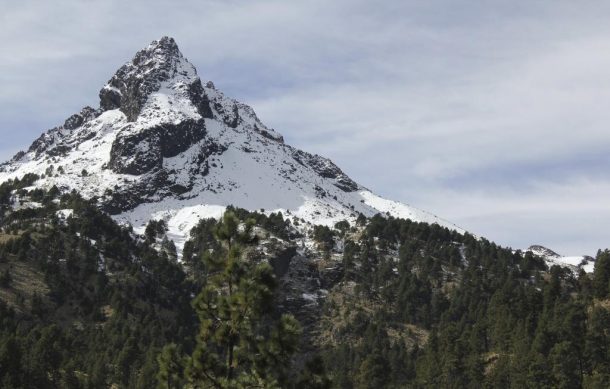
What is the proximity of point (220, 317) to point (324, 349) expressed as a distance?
159869 millimetres

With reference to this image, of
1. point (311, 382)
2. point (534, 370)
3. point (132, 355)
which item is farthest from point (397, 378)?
point (311, 382)

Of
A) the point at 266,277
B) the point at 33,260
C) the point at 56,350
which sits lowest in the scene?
the point at 56,350

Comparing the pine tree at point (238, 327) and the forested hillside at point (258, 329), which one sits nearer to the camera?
the pine tree at point (238, 327)

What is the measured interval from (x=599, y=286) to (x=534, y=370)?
4208 centimetres

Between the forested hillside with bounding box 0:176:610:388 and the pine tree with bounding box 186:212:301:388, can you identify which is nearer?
the pine tree with bounding box 186:212:301:388

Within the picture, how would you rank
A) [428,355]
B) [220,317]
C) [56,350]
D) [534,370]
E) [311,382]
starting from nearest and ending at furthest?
1. [220,317]
2. [311,382]
3. [534,370]
4. [56,350]
5. [428,355]

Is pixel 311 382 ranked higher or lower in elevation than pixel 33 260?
lower

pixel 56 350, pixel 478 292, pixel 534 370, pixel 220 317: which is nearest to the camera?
→ pixel 220 317

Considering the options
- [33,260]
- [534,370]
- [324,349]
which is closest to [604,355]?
[534,370]

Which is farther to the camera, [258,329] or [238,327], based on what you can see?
[258,329]

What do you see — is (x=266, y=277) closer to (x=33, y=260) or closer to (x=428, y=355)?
(x=428, y=355)

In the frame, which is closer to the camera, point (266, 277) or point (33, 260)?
point (266, 277)

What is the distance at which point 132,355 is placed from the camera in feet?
417

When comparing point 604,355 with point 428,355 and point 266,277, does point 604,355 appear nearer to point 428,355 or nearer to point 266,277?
point 428,355
